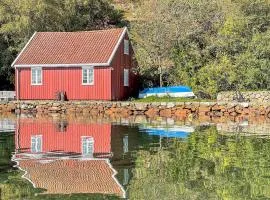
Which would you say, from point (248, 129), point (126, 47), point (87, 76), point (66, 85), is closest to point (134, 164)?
point (248, 129)

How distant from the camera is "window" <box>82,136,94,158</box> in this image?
1667cm

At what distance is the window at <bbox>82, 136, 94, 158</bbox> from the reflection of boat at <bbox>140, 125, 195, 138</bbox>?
3.16 metres

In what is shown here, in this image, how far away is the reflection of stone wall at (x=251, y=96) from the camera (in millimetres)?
37812

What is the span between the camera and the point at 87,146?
60.6 ft

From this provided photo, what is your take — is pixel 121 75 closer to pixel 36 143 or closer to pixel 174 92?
pixel 174 92

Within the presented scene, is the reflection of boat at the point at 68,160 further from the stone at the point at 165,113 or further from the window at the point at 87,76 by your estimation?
the window at the point at 87,76

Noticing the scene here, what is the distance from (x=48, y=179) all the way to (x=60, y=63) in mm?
29248

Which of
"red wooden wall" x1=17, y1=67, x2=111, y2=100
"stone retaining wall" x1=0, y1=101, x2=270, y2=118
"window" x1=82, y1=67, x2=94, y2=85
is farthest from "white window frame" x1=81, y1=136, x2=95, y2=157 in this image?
"window" x1=82, y1=67, x2=94, y2=85

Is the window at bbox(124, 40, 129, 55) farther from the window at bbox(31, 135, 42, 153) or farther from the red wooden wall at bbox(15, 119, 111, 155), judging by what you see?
the window at bbox(31, 135, 42, 153)

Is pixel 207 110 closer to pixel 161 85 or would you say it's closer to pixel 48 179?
pixel 161 85

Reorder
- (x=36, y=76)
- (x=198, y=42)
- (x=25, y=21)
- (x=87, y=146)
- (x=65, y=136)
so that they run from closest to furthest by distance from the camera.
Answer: (x=87, y=146) < (x=65, y=136) < (x=198, y=42) < (x=36, y=76) < (x=25, y=21)

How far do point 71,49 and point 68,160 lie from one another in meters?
27.7

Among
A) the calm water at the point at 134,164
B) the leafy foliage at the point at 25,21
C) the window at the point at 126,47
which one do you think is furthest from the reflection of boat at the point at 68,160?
the leafy foliage at the point at 25,21

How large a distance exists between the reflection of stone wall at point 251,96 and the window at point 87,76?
351 inches
